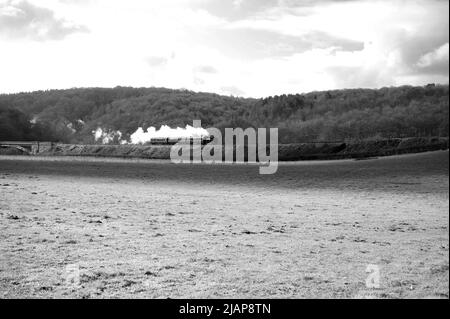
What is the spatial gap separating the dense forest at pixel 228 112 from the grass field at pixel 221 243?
53271 millimetres

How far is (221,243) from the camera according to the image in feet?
34.1

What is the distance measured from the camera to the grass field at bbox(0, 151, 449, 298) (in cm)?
698

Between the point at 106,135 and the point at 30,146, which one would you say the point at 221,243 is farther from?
the point at 106,135

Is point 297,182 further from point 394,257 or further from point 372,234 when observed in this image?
point 394,257

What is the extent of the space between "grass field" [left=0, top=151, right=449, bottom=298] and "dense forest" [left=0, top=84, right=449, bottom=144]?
53.3m

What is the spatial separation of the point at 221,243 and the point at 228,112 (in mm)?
133064

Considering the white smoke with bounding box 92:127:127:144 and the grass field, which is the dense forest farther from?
the grass field

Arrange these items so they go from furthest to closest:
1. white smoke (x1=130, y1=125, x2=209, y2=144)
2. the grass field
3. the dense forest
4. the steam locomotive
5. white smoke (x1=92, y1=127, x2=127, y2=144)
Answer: white smoke (x1=92, y1=127, x2=127, y2=144) → the dense forest → white smoke (x1=130, y1=125, x2=209, y2=144) → the steam locomotive → the grass field

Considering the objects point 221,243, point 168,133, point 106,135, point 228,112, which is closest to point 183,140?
point 168,133

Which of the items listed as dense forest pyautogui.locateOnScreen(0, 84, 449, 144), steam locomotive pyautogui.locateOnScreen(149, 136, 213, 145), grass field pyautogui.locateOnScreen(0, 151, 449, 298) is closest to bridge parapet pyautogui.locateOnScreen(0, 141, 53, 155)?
dense forest pyautogui.locateOnScreen(0, 84, 449, 144)

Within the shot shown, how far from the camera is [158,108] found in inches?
5472

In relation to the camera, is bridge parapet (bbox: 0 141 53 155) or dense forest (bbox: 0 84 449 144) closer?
bridge parapet (bbox: 0 141 53 155)

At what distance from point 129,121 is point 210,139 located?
77944mm

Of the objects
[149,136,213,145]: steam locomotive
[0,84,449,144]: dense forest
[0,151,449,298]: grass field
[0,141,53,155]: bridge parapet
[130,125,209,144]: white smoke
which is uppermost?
[0,84,449,144]: dense forest
